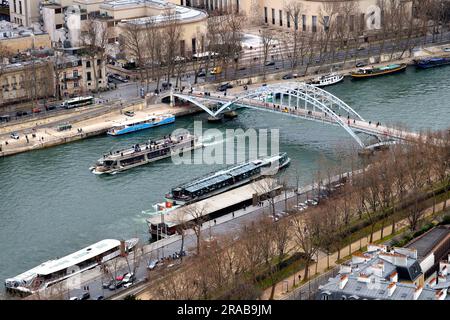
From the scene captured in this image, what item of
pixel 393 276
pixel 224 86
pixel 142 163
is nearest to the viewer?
pixel 393 276

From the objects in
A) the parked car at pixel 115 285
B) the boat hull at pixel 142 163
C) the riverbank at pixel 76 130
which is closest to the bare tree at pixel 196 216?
the parked car at pixel 115 285

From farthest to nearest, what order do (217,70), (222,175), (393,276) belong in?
(217,70), (222,175), (393,276)

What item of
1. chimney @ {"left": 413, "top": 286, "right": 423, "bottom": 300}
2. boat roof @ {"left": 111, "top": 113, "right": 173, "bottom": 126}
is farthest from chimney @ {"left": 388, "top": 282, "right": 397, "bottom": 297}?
boat roof @ {"left": 111, "top": 113, "right": 173, "bottom": 126}

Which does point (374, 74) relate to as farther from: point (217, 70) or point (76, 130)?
point (76, 130)

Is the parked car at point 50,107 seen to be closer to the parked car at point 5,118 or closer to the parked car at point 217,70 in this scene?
the parked car at point 5,118

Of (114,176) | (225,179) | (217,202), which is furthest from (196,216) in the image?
(114,176)

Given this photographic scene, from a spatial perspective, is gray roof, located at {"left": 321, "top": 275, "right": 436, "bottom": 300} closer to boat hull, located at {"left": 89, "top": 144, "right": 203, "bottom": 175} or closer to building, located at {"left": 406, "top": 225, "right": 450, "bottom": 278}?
building, located at {"left": 406, "top": 225, "right": 450, "bottom": 278}
